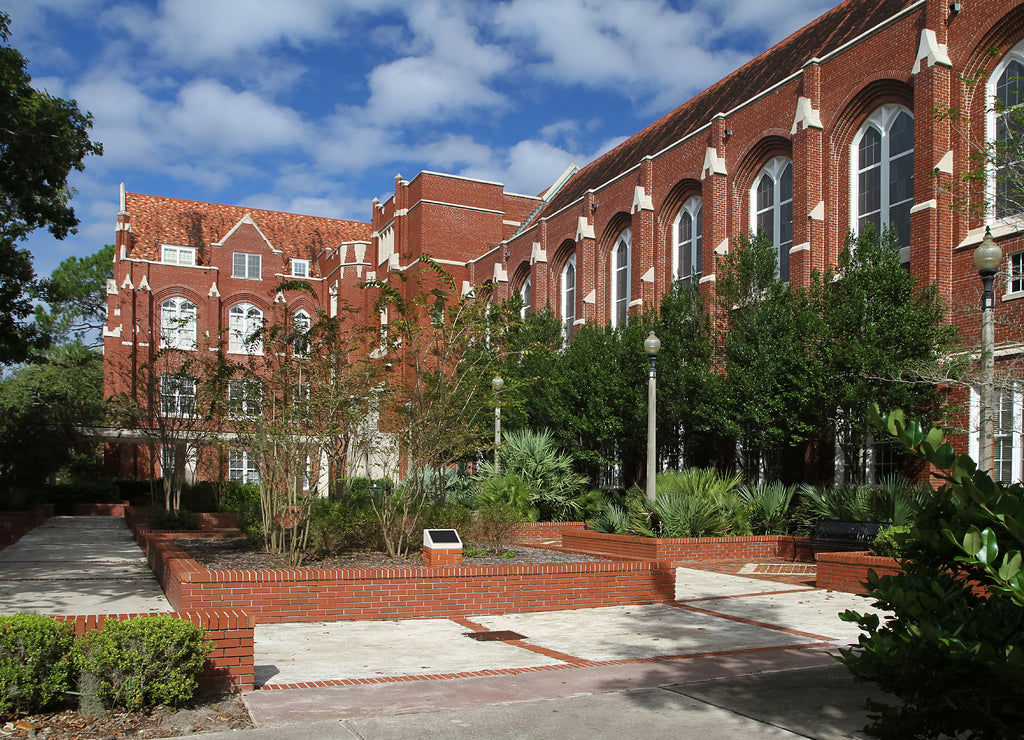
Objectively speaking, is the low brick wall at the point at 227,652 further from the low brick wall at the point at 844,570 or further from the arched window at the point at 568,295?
the arched window at the point at 568,295

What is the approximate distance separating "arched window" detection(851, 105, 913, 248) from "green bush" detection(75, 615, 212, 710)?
1950cm

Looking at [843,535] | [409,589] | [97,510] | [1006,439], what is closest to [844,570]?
[843,535]

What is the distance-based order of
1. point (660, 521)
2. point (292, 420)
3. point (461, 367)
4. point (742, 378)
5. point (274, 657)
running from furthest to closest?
point (742, 378) < point (660, 521) < point (461, 367) < point (292, 420) < point (274, 657)

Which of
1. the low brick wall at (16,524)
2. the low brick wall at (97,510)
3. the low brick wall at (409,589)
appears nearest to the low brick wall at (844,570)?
the low brick wall at (409,589)

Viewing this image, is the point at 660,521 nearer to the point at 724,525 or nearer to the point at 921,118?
the point at 724,525

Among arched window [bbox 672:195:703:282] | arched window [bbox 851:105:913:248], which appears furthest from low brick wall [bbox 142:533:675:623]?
arched window [bbox 672:195:703:282]

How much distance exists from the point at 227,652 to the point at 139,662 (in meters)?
0.88

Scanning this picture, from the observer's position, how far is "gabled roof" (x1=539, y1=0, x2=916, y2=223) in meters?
26.2

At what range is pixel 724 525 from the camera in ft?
60.1

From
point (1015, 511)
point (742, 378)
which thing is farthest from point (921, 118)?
point (1015, 511)

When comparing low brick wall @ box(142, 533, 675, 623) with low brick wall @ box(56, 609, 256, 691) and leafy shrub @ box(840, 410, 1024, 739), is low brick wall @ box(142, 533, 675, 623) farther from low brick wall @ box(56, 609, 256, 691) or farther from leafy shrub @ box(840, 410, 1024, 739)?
leafy shrub @ box(840, 410, 1024, 739)

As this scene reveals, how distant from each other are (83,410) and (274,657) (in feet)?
93.8

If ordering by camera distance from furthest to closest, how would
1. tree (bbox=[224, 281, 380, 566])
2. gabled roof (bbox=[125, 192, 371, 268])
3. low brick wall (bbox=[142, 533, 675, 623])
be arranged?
gabled roof (bbox=[125, 192, 371, 268]) < tree (bbox=[224, 281, 380, 566]) < low brick wall (bbox=[142, 533, 675, 623])

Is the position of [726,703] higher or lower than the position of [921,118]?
lower
